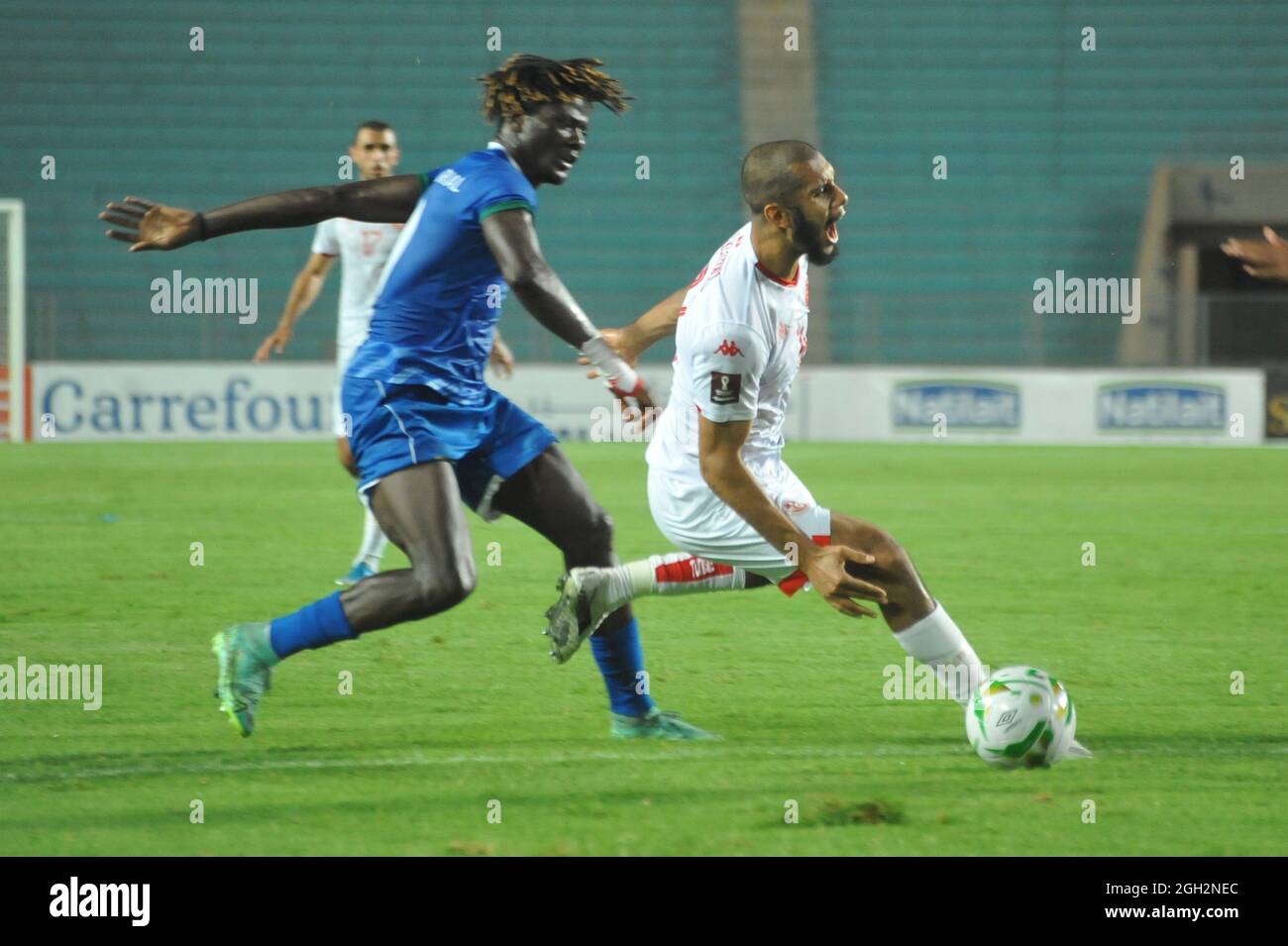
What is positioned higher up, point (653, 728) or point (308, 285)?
point (308, 285)

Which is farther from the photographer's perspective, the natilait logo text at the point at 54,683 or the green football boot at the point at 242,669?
the natilait logo text at the point at 54,683

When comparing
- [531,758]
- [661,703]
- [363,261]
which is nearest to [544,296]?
[531,758]

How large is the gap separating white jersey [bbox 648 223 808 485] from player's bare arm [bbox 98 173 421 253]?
3.22 ft

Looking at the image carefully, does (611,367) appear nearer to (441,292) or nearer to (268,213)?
(441,292)

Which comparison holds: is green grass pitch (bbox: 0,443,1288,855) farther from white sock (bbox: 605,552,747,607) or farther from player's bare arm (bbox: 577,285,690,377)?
player's bare arm (bbox: 577,285,690,377)

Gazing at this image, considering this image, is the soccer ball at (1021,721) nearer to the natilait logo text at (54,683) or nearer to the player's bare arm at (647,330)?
the player's bare arm at (647,330)

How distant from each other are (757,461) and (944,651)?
808mm

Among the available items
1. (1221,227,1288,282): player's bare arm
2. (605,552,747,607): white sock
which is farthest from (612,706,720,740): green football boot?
(1221,227,1288,282): player's bare arm

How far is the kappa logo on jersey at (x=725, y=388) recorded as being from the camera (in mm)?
4980

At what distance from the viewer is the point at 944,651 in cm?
542

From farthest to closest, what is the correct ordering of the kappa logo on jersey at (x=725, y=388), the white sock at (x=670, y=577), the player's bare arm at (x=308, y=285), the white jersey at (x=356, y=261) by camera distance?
the player's bare arm at (x=308, y=285) < the white jersey at (x=356, y=261) < the white sock at (x=670, y=577) < the kappa logo on jersey at (x=725, y=388)

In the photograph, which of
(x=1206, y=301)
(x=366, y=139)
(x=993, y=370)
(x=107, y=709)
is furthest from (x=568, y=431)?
(x=107, y=709)

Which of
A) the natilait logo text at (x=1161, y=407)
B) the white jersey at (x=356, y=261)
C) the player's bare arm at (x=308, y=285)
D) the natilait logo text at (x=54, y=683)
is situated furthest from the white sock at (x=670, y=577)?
the natilait logo text at (x=1161, y=407)

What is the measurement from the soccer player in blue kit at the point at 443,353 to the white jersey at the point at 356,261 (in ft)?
14.3
